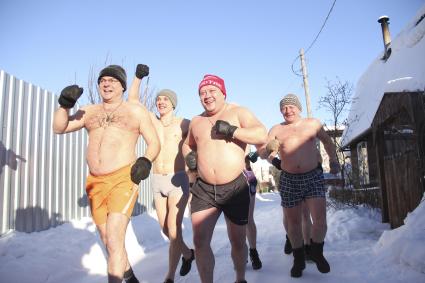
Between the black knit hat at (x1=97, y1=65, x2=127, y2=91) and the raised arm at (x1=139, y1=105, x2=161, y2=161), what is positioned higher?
the black knit hat at (x1=97, y1=65, x2=127, y2=91)

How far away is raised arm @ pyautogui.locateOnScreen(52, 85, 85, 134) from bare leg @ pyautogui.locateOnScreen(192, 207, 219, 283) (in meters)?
1.43

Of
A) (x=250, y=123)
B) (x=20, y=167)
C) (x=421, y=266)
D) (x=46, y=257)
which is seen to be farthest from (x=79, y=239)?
(x=421, y=266)

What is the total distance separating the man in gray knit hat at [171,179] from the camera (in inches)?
148

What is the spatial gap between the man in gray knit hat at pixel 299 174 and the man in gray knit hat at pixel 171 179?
41.0 inches

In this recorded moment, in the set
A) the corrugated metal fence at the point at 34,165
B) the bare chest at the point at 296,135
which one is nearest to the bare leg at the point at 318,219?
the bare chest at the point at 296,135

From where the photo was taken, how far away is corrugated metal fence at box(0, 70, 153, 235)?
4863 mm

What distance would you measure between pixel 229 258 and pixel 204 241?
1.95 meters

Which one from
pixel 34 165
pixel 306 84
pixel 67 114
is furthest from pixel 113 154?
pixel 306 84

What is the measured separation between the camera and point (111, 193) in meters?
2.87

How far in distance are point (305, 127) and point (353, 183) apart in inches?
244

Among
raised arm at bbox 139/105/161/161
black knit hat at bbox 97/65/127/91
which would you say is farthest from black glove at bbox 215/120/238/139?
black knit hat at bbox 97/65/127/91

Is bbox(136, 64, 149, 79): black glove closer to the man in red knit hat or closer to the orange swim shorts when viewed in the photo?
the man in red knit hat

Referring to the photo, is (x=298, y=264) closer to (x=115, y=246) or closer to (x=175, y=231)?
(x=175, y=231)

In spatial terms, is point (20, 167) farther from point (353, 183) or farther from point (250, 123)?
point (353, 183)
